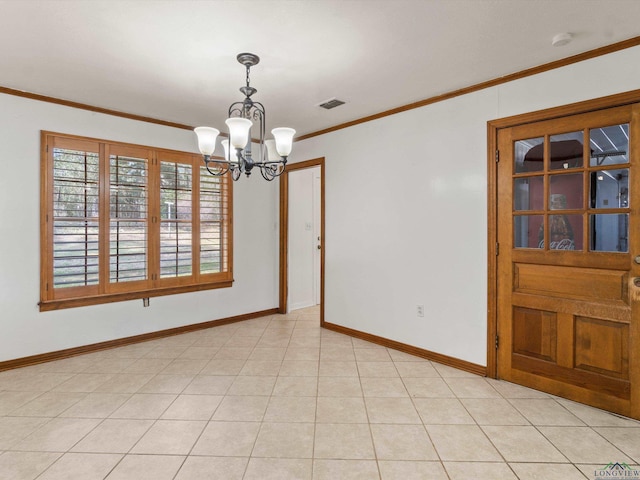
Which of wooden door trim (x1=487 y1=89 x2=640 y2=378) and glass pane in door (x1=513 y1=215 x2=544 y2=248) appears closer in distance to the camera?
glass pane in door (x1=513 y1=215 x2=544 y2=248)

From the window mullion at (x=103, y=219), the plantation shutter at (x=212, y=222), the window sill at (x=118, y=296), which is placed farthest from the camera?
the plantation shutter at (x=212, y=222)

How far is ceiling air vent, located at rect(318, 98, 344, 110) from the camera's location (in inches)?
137

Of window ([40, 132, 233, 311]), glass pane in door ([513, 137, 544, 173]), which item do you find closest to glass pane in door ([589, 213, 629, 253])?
glass pane in door ([513, 137, 544, 173])

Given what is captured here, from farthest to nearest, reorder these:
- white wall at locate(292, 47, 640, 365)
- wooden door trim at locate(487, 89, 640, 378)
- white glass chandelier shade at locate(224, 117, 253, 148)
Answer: wooden door trim at locate(487, 89, 640, 378) → white wall at locate(292, 47, 640, 365) → white glass chandelier shade at locate(224, 117, 253, 148)

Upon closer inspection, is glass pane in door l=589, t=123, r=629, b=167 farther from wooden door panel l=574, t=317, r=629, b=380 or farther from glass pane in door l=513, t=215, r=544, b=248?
wooden door panel l=574, t=317, r=629, b=380

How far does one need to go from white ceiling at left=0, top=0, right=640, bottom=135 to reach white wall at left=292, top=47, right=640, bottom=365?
23cm

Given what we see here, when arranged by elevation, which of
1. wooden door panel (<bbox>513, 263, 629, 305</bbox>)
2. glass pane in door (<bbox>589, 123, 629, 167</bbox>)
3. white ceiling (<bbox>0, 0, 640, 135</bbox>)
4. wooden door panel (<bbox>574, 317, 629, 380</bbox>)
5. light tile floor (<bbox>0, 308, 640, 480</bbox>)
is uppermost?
white ceiling (<bbox>0, 0, 640, 135</bbox>)

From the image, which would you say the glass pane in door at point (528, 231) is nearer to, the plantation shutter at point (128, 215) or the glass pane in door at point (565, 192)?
the glass pane in door at point (565, 192)

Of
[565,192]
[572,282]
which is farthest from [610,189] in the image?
[572,282]

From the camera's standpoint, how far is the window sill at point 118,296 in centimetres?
344

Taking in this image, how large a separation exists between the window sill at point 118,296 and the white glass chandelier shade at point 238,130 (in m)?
2.49

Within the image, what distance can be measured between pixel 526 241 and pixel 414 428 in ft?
5.70

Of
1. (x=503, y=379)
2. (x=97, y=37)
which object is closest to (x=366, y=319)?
(x=503, y=379)

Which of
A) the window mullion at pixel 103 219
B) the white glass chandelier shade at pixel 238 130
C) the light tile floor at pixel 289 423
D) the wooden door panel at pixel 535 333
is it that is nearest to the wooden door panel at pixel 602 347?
the wooden door panel at pixel 535 333
